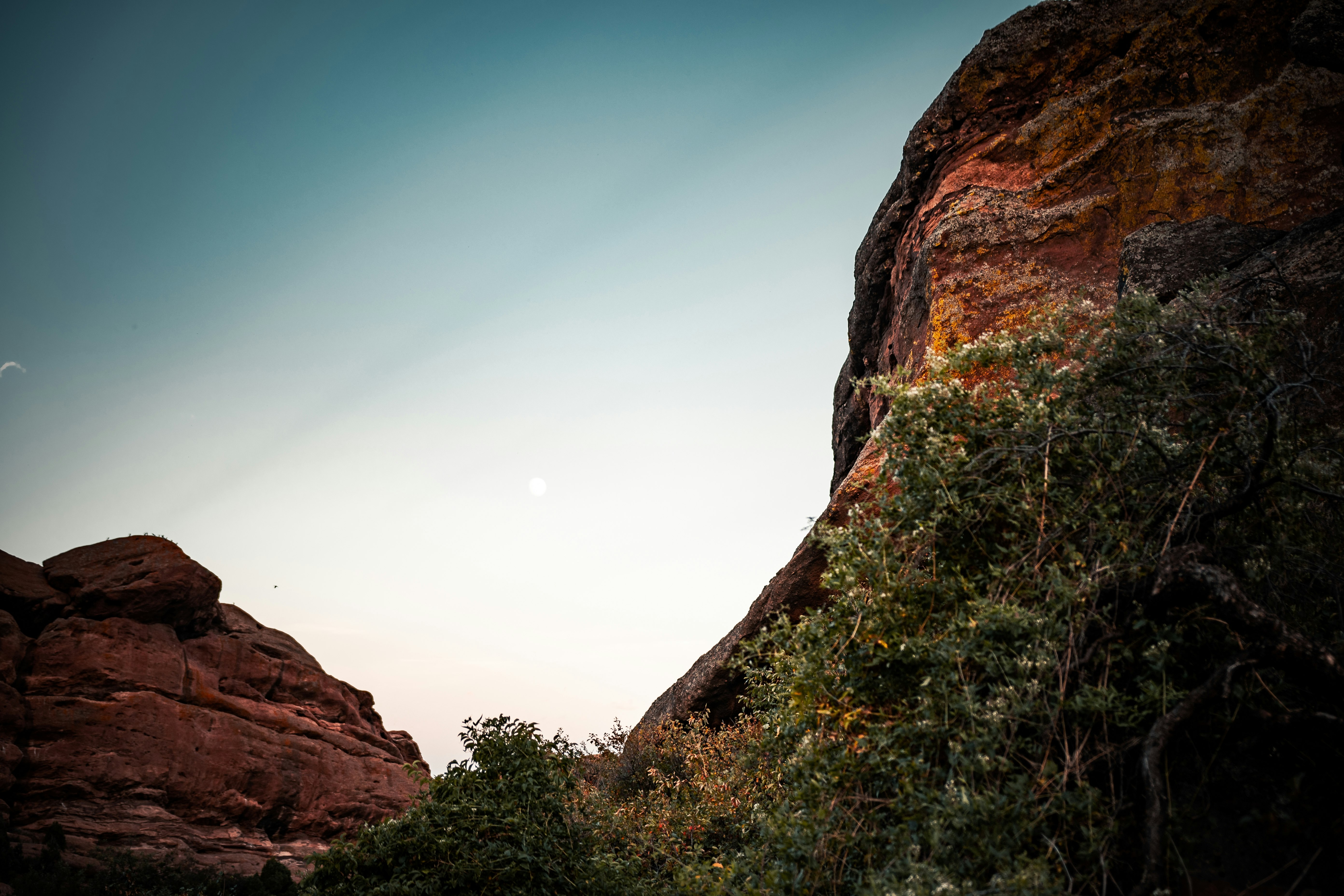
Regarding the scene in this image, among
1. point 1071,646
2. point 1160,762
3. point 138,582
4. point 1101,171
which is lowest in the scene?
point 1160,762

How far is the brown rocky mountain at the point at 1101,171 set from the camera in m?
10.0

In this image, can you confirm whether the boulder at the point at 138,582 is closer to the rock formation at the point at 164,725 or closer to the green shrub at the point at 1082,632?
the rock formation at the point at 164,725

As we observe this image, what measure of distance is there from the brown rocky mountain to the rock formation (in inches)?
768

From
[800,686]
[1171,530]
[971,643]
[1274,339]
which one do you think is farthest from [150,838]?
[1274,339]

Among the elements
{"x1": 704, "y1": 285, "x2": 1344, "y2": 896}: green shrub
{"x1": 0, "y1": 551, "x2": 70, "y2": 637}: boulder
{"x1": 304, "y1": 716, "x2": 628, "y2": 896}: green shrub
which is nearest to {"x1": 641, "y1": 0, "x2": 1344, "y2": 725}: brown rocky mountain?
{"x1": 704, "y1": 285, "x2": 1344, "y2": 896}: green shrub

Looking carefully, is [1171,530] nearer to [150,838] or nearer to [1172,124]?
[1172,124]

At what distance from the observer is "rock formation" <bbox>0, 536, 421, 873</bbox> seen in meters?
21.4

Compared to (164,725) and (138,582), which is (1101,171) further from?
(138,582)

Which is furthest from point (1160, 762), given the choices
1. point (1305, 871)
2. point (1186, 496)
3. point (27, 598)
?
point (27, 598)

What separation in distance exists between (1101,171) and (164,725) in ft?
110

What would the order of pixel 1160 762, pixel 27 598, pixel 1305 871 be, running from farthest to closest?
1. pixel 27 598
2. pixel 1160 762
3. pixel 1305 871

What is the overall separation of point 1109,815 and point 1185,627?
1.73 metres

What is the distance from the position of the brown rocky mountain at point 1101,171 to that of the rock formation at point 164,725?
1950cm

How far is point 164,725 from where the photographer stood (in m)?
23.8
